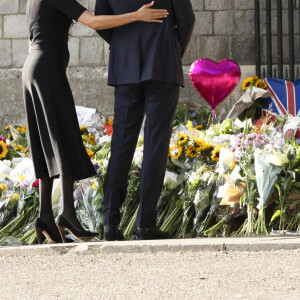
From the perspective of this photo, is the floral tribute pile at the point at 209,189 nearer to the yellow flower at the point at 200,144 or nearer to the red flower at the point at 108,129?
the yellow flower at the point at 200,144

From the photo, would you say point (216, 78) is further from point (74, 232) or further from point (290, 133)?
point (74, 232)

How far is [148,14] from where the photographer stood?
4863mm

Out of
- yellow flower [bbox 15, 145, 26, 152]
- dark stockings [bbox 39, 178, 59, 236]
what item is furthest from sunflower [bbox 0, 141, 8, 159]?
dark stockings [bbox 39, 178, 59, 236]

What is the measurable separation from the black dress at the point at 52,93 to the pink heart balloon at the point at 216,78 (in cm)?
253

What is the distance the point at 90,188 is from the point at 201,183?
0.73 metres

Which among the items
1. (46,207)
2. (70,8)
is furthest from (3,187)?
(70,8)

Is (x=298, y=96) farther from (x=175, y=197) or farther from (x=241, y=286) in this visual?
(x=241, y=286)

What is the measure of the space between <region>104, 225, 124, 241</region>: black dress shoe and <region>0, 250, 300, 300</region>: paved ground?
1.29 feet

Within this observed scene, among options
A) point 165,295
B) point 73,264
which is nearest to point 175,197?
point 73,264

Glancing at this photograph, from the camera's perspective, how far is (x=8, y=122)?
9086 mm

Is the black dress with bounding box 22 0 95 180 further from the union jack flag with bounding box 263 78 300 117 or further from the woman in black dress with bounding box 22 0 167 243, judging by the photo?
the union jack flag with bounding box 263 78 300 117

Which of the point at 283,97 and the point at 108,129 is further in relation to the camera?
the point at 108,129

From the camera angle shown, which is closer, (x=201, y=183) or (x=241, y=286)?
(x=241, y=286)

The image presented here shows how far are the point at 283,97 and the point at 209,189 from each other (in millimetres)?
2267
